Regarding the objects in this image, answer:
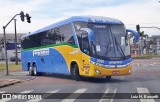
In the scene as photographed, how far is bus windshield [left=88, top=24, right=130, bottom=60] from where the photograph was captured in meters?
21.5

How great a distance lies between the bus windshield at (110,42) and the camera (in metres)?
21.5

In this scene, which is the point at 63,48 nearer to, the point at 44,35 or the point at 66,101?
the point at 44,35

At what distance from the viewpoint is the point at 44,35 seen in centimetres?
2908

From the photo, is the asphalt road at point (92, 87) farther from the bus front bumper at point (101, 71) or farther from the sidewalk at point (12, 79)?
the sidewalk at point (12, 79)

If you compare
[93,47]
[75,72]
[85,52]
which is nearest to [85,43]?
[85,52]

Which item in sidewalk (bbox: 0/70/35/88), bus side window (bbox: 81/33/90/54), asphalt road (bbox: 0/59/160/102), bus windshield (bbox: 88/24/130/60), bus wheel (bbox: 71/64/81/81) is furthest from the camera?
sidewalk (bbox: 0/70/35/88)

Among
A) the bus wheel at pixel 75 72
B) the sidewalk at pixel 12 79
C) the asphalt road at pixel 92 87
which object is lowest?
the sidewalk at pixel 12 79

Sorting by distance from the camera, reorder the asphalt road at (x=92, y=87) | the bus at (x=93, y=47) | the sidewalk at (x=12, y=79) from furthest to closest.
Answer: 1. the sidewalk at (x=12, y=79)
2. the bus at (x=93, y=47)
3. the asphalt road at (x=92, y=87)

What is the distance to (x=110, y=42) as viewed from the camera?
21.8m

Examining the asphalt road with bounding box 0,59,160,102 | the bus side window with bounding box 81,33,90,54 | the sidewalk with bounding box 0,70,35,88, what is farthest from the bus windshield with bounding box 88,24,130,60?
the sidewalk with bounding box 0,70,35,88

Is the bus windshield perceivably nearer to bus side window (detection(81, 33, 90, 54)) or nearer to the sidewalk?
bus side window (detection(81, 33, 90, 54))

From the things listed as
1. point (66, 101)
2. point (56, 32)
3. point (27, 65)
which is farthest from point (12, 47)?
point (66, 101)

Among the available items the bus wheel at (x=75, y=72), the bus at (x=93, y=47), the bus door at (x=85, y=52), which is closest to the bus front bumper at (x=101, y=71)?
the bus at (x=93, y=47)

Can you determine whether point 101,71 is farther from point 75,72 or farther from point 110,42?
point 75,72
